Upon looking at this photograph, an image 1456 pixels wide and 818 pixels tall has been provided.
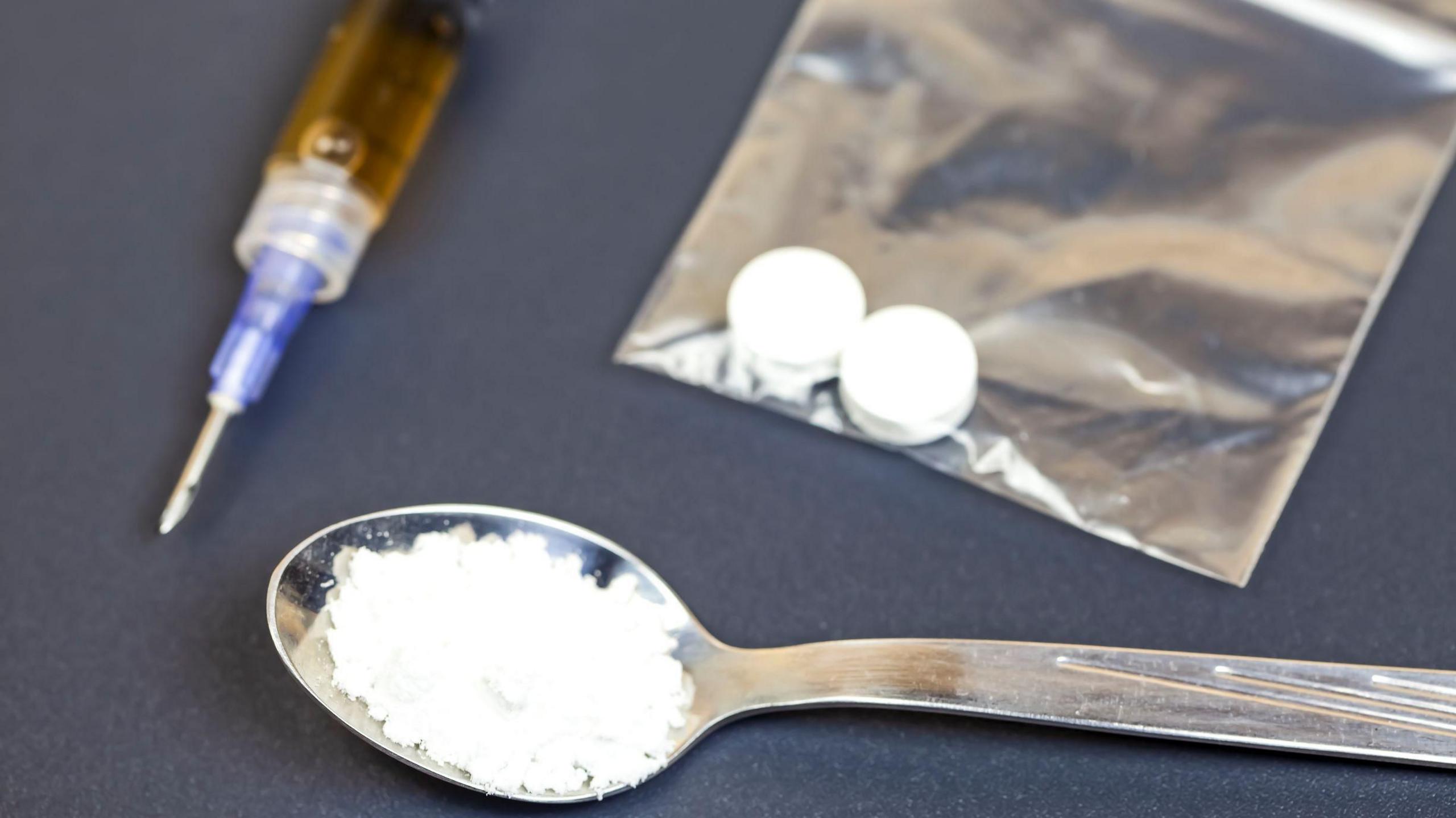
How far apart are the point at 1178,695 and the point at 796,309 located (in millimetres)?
275

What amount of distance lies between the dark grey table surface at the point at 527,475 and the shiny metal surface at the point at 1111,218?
0.08 feet

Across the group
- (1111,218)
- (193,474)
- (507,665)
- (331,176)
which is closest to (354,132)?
(331,176)

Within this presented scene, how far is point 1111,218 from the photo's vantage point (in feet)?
2.49

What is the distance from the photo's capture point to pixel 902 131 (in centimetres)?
80

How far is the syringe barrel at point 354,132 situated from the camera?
0.72 metres

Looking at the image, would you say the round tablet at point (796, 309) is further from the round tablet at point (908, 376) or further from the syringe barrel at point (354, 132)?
the syringe barrel at point (354, 132)

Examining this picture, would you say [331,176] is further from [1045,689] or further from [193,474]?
[1045,689]

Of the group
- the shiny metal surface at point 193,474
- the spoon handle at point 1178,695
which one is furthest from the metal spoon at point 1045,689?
the shiny metal surface at point 193,474

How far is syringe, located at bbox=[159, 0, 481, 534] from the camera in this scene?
0.70 meters

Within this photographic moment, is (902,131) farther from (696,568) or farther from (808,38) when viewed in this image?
(696,568)

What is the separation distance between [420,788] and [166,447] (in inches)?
10.0

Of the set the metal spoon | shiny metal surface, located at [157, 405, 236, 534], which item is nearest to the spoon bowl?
the metal spoon

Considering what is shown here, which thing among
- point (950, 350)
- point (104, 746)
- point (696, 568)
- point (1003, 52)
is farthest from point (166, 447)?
point (1003, 52)

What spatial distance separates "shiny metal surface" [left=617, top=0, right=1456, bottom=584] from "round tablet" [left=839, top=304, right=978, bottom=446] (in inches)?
0.6
